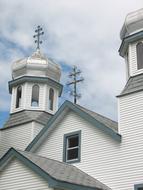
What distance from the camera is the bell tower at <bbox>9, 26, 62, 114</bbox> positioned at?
27.5 meters

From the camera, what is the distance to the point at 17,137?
84.1 ft

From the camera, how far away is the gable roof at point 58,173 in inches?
644

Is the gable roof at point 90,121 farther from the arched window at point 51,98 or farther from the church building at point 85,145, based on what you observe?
the arched window at point 51,98

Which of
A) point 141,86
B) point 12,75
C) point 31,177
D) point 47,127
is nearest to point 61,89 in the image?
point 12,75

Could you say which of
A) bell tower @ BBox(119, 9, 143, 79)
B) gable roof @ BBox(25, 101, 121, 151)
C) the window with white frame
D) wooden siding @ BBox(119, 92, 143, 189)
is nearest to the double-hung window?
wooden siding @ BBox(119, 92, 143, 189)

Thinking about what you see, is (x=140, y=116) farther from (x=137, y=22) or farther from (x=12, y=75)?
(x=12, y=75)

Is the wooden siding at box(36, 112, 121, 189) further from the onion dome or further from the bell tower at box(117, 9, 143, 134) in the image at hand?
the onion dome

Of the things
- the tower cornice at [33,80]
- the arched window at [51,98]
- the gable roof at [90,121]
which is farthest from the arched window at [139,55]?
the arched window at [51,98]

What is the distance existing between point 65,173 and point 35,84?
11100 mm

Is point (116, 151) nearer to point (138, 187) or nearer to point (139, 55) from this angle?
point (138, 187)

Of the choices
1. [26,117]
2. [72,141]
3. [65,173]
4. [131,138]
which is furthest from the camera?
[26,117]

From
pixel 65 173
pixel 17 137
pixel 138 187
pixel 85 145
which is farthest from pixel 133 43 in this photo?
pixel 17 137

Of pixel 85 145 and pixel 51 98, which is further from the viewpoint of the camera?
pixel 51 98

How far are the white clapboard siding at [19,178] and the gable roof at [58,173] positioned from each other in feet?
0.73
